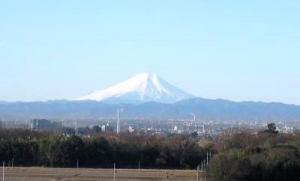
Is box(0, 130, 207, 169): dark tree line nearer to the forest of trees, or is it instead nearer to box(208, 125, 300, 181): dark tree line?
the forest of trees

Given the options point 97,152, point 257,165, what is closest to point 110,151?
point 97,152

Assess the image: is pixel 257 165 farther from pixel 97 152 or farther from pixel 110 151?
pixel 110 151

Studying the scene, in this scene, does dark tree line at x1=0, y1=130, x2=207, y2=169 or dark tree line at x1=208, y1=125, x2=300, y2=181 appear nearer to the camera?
dark tree line at x1=208, y1=125, x2=300, y2=181

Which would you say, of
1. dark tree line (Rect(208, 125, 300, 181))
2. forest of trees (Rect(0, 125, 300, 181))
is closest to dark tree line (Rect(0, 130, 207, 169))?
forest of trees (Rect(0, 125, 300, 181))

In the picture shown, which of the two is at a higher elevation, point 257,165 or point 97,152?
point 97,152

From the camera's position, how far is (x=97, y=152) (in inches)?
2056

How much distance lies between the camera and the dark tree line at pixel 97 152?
167 ft

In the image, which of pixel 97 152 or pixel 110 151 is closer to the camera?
pixel 97 152

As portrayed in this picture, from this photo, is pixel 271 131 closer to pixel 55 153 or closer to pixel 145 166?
pixel 145 166

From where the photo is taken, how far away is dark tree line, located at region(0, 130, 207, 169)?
50.8m

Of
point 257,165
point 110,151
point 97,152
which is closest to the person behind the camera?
point 257,165

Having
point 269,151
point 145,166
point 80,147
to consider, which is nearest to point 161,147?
point 145,166

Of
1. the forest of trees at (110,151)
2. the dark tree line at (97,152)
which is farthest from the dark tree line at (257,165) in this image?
the dark tree line at (97,152)

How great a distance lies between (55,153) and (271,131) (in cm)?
1942
